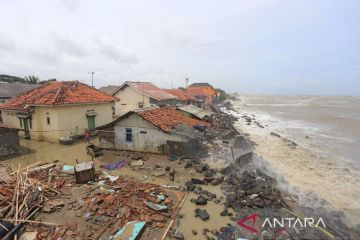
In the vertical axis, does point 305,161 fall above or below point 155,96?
below

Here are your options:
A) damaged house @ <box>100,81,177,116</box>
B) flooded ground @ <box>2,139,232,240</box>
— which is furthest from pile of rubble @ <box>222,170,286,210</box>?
damaged house @ <box>100,81,177,116</box>

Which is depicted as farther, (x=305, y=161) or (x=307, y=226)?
(x=305, y=161)

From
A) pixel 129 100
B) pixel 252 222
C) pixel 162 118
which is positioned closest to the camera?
pixel 252 222

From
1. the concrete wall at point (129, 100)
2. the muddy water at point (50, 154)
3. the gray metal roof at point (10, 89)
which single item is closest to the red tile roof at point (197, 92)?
the concrete wall at point (129, 100)

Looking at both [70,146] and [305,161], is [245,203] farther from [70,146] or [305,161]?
[70,146]

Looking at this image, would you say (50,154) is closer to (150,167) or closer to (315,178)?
(150,167)

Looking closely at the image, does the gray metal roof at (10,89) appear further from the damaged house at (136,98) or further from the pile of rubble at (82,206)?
the pile of rubble at (82,206)

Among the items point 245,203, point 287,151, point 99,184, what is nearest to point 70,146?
point 99,184

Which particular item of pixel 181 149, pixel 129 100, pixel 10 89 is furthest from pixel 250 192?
pixel 10 89
